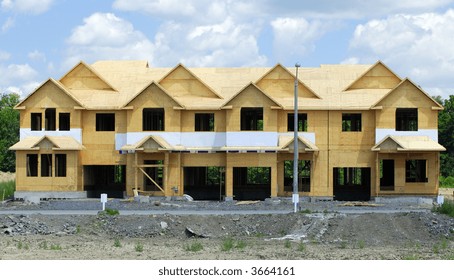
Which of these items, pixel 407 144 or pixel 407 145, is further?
pixel 407 144

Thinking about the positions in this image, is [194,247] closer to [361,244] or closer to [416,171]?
[361,244]

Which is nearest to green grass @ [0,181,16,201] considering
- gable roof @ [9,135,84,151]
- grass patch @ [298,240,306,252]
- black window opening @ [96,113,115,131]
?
gable roof @ [9,135,84,151]

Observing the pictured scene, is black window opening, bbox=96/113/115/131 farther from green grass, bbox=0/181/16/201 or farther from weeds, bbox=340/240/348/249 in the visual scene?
weeds, bbox=340/240/348/249

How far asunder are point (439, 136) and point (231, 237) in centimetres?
5819

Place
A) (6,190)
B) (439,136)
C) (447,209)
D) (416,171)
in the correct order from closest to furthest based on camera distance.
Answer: (447,209) < (416,171) < (6,190) < (439,136)

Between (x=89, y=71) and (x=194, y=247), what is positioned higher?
(x=89, y=71)

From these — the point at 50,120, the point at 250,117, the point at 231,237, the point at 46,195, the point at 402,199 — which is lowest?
the point at 231,237

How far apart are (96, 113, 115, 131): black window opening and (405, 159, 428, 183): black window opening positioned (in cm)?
1913

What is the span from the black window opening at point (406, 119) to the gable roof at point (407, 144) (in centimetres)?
184

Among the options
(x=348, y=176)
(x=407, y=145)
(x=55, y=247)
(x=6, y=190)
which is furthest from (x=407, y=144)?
(x=55, y=247)

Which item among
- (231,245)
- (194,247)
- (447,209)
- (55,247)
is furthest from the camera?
(447,209)

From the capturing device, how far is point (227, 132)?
54.8m

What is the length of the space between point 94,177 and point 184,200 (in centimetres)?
931

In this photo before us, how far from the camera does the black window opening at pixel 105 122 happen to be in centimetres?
5855
